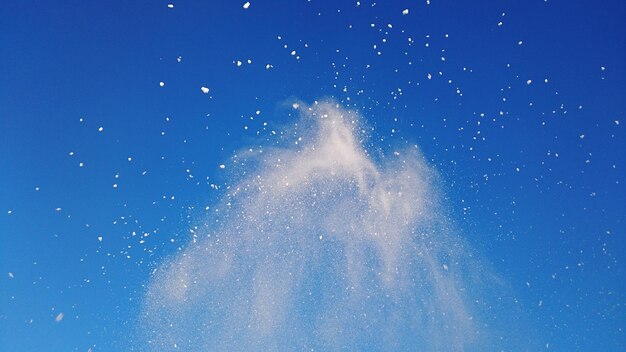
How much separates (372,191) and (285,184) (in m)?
0.87

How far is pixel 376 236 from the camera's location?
6637 mm

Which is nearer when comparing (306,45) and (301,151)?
(306,45)

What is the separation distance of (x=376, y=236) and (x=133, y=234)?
2375mm

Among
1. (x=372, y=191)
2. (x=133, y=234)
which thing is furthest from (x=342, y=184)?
(x=133, y=234)

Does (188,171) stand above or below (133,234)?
above

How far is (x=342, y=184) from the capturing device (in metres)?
6.50

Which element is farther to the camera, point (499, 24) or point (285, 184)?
point (285, 184)

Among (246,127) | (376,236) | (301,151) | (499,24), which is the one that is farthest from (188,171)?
(499,24)

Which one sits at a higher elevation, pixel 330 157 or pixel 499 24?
pixel 499 24

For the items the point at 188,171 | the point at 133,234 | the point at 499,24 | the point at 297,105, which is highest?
the point at 499,24

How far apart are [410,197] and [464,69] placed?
1395 millimetres

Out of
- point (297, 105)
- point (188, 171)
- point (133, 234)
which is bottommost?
point (133, 234)

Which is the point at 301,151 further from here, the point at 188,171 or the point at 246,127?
the point at 188,171

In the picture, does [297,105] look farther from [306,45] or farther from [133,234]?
[133,234]
